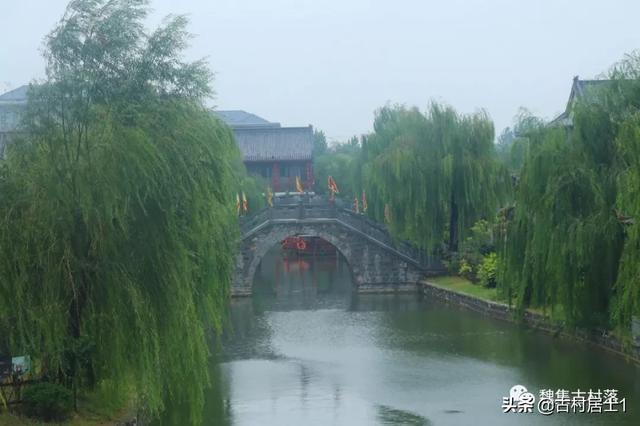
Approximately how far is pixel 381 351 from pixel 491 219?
1066cm

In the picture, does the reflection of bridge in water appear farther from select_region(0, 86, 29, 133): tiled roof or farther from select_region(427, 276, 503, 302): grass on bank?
select_region(0, 86, 29, 133): tiled roof

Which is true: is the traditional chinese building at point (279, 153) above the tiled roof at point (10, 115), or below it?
above

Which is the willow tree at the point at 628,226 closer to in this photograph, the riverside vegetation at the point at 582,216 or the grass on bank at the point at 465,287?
the riverside vegetation at the point at 582,216

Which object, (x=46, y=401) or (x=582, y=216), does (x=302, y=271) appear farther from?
(x=46, y=401)

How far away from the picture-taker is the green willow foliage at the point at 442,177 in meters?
27.9

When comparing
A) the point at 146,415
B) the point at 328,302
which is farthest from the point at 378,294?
the point at 146,415

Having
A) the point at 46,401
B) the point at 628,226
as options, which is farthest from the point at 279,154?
the point at 46,401

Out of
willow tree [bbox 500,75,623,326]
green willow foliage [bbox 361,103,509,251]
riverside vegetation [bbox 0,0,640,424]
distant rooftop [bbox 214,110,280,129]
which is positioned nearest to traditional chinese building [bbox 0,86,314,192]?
distant rooftop [bbox 214,110,280,129]

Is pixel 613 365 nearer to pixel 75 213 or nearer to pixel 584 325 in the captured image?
pixel 584 325

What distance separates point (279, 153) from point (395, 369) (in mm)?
29693

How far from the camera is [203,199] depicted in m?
11.4

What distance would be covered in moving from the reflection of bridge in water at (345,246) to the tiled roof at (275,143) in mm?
14748

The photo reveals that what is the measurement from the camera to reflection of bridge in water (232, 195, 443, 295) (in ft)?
98.4

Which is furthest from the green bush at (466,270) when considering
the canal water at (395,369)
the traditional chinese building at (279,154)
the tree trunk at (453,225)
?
the traditional chinese building at (279,154)
